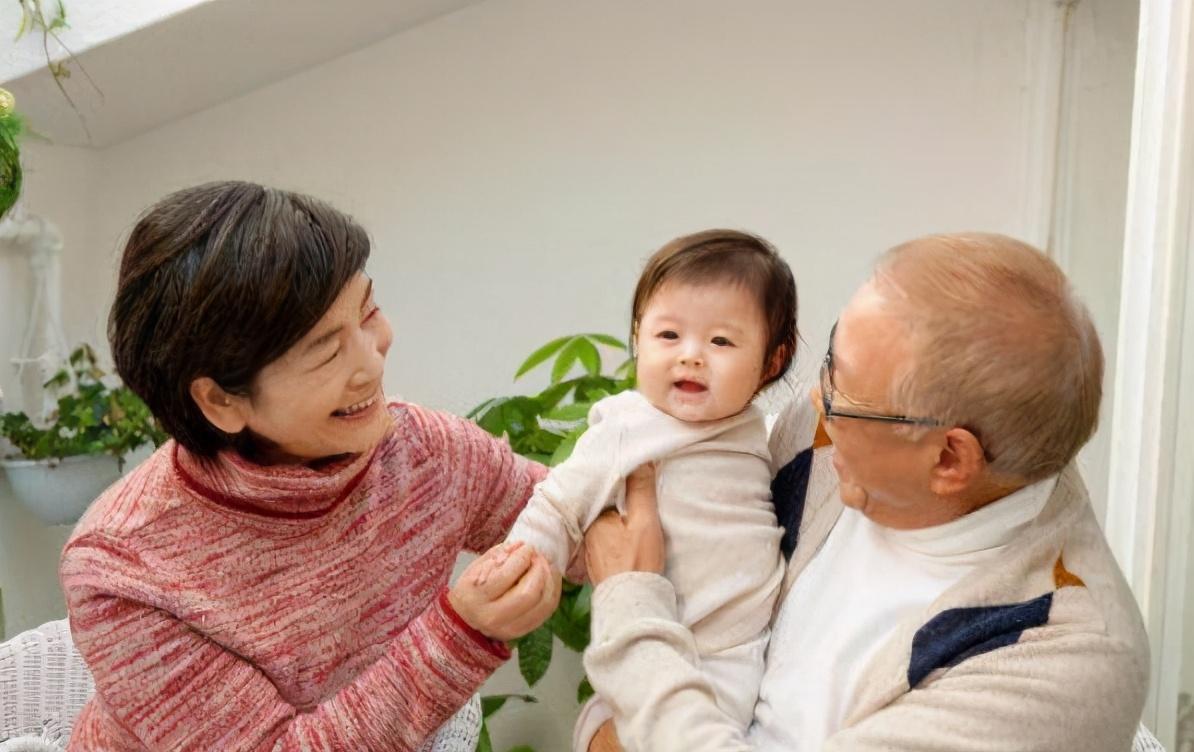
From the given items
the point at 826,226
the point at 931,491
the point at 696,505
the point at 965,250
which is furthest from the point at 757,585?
the point at 826,226

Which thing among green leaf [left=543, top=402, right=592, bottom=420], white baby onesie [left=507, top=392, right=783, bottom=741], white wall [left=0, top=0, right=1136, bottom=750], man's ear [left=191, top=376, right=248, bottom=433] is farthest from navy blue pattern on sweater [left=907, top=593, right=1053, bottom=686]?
white wall [left=0, top=0, right=1136, bottom=750]

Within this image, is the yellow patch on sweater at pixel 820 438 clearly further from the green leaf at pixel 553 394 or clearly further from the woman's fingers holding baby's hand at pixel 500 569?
the green leaf at pixel 553 394

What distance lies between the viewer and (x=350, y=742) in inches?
50.2

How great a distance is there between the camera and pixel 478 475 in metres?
1.57

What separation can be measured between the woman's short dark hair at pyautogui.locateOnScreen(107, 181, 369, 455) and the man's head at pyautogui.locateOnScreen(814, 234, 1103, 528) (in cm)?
57

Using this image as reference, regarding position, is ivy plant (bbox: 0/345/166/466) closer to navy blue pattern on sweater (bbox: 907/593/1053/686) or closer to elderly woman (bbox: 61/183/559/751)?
elderly woman (bbox: 61/183/559/751)

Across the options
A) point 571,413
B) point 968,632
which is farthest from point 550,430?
point 968,632

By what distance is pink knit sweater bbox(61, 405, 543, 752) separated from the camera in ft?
4.09

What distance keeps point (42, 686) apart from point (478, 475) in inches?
32.6

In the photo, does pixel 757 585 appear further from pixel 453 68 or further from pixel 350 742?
pixel 453 68

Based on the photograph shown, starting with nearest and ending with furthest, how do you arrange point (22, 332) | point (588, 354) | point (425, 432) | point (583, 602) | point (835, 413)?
point (835, 413)
point (425, 432)
point (583, 602)
point (588, 354)
point (22, 332)

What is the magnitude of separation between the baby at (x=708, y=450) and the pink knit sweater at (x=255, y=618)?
204mm

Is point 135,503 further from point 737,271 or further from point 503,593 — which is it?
point 737,271

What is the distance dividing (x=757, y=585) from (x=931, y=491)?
0.82 feet
